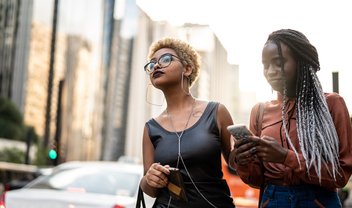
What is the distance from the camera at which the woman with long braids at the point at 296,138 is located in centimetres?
215

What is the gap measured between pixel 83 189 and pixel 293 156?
15.0 ft

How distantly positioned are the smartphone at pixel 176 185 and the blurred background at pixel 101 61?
1.81 feet

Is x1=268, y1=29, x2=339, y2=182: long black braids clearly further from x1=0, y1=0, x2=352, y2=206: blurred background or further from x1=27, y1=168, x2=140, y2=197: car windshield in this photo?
x1=27, y1=168, x2=140, y2=197: car windshield

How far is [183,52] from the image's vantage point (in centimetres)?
295

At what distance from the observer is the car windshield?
6422 millimetres

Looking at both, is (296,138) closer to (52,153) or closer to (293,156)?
(293,156)

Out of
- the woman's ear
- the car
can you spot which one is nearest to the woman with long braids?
the woman's ear

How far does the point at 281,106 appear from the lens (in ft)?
7.95

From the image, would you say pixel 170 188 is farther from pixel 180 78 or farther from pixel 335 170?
pixel 335 170

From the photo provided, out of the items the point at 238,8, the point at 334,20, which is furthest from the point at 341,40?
the point at 238,8

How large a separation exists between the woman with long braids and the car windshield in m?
4.09

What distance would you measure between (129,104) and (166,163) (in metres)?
108

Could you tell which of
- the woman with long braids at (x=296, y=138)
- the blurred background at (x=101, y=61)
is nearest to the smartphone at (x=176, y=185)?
the woman with long braids at (x=296, y=138)

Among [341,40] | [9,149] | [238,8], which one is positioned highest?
[238,8]
